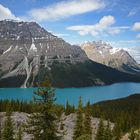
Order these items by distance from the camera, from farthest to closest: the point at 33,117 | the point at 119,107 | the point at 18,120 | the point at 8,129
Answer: the point at 119,107, the point at 18,120, the point at 8,129, the point at 33,117

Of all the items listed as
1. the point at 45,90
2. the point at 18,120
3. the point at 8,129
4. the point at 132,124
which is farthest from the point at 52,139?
the point at 132,124

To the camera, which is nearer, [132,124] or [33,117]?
[33,117]

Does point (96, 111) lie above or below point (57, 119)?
below

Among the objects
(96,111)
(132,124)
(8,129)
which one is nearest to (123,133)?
(132,124)

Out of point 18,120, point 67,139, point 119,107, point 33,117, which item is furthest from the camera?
point 119,107

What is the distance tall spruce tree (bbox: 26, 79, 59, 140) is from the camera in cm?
2623

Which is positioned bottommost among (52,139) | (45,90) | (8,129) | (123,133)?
(123,133)

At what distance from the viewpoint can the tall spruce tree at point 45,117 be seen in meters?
26.2

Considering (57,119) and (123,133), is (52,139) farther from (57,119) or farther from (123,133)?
(123,133)

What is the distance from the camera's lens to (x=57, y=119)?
2639 centimetres

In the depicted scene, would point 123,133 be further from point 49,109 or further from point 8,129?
point 49,109

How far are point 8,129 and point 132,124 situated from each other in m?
99.1

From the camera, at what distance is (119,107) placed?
199 meters

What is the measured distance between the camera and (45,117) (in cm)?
2667
